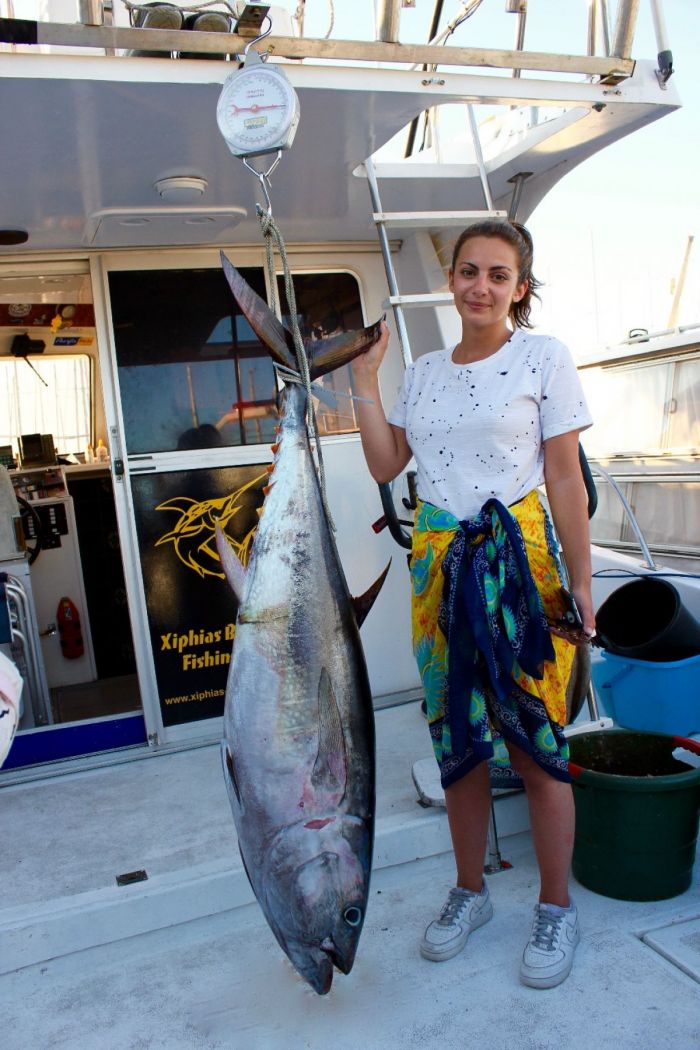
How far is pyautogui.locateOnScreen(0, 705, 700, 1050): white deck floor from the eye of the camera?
2.02 m

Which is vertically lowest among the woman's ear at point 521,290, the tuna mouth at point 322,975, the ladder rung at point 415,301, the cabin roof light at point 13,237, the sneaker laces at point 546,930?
the sneaker laces at point 546,930

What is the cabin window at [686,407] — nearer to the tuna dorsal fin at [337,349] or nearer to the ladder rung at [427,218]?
the ladder rung at [427,218]

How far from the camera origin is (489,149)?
11.9 ft

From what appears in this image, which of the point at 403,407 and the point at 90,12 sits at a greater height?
the point at 90,12

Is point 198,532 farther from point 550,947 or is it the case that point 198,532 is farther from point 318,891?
point 318,891

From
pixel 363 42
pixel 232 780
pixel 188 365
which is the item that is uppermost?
pixel 363 42

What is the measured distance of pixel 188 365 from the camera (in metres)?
3.97

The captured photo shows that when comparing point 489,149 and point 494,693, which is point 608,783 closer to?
point 494,693

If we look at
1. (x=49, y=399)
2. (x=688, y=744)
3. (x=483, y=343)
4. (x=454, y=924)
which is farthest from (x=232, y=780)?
(x=49, y=399)

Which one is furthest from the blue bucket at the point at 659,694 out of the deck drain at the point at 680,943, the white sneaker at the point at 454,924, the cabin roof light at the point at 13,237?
the cabin roof light at the point at 13,237

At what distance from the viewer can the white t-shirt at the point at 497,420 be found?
2.02 meters

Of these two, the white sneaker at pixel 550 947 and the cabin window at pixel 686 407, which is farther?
the cabin window at pixel 686 407

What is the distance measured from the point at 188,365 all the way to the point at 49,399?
408cm

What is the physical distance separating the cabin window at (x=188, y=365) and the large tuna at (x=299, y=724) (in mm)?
2307
